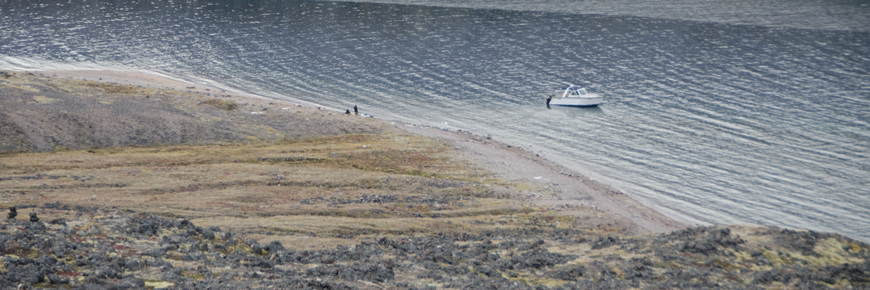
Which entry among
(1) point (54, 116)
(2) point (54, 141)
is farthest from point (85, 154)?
(1) point (54, 116)

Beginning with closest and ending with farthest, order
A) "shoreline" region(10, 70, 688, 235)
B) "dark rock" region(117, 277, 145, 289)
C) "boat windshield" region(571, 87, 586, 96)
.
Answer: "dark rock" region(117, 277, 145, 289), "shoreline" region(10, 70, 688, 235), "boat windshield" region(571, 87, 586, 96)

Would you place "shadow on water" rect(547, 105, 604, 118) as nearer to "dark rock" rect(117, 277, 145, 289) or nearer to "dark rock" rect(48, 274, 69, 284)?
"dark rock" rect(117, 277, 145, 289)

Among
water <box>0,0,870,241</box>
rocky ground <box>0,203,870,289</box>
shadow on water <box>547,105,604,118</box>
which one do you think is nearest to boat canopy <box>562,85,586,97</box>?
shadow on water <box>547,105,604,118</box>

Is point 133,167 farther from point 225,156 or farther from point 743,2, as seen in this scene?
point 743,2

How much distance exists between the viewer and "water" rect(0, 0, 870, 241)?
1636 inches

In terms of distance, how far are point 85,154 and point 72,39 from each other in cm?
6672

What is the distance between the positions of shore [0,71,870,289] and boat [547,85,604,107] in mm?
14723

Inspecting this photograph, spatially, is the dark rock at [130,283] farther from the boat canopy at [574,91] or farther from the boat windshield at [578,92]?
the boat windshield at [578,92]

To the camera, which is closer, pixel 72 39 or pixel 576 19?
pixel 72 39

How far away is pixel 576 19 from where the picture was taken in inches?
4281

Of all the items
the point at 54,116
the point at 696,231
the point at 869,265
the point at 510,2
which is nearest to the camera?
the point at 869,265

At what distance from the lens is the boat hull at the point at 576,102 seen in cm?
5900

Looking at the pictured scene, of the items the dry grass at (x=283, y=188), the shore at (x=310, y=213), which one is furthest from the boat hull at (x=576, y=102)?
the dry grass at (x=283, y=188)

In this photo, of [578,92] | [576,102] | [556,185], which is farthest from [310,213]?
[578,92]
